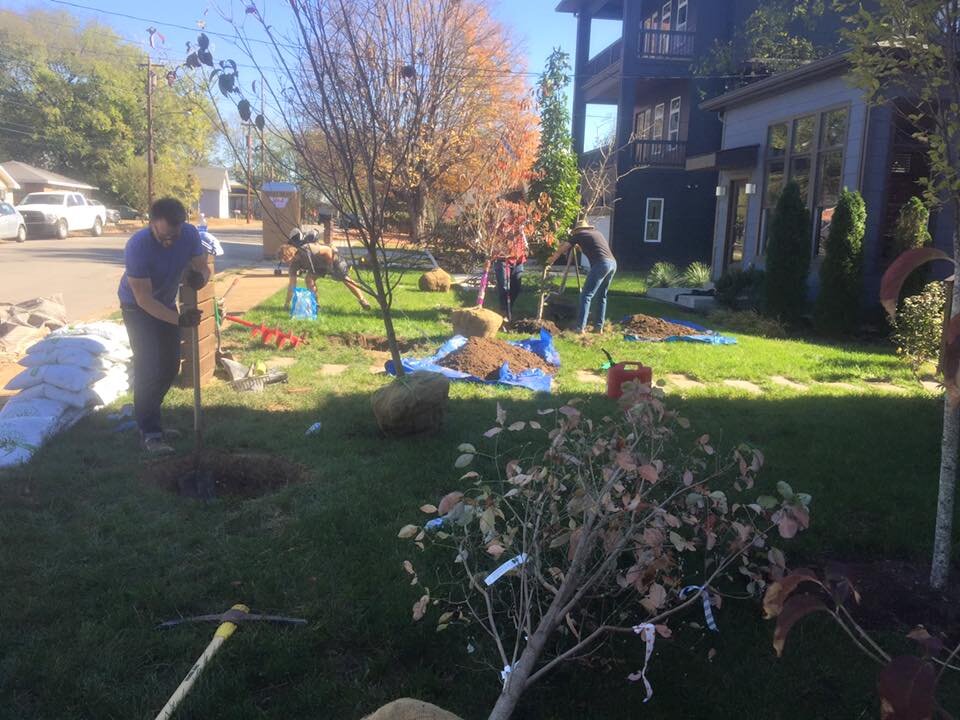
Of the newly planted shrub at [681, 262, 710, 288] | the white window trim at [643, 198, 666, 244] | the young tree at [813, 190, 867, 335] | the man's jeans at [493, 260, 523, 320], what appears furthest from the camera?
the white window trim at [643, 198, 666, 244]

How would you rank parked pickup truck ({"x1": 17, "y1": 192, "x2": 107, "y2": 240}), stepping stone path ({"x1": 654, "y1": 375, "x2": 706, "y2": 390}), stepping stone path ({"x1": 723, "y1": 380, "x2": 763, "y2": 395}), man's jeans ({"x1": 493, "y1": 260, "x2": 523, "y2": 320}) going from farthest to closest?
1. parked pickup truck ({"x1": 17, "y1": 192, "x2": 107, "y2": 240})
2. man's jeans ({"x1": 493, "y1": 260, "x2": 523, "y2": 320})
3. stepping stone path ({"x1": 654, "y1": 375, "x2": 706, "y2": 390})
4. stepping stone path ({"x1": 723, "y1": 380, "x2": 763, "y2": 395})

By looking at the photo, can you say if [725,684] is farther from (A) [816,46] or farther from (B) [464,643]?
(A) [816,46]

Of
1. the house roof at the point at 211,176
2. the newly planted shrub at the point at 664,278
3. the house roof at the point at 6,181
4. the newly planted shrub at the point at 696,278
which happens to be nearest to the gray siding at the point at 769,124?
the newly planted shrub at the point at 696,278

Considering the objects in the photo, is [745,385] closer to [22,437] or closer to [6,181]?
[22,437]

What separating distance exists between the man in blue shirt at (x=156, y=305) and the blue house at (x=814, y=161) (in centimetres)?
828

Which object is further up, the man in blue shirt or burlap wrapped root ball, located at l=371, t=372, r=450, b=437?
the man in blue shirt

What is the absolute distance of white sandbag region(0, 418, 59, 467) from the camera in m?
4.71

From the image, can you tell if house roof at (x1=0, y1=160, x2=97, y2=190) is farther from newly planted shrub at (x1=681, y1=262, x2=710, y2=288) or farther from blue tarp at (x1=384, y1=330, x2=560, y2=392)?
blue tarp at (x1=384, y1=330, x2=560, y2=392)

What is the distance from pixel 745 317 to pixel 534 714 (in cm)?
1023

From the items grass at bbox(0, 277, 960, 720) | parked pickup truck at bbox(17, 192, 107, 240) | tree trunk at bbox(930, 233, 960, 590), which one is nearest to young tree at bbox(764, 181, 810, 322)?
grass at bbox(0, 277, 960, 720)

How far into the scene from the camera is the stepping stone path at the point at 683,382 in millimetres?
7586

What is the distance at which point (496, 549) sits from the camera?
2416 mm

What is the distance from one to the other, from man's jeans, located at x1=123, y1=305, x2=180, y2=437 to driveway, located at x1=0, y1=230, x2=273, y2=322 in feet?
21.2

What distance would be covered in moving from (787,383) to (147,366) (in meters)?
6.00
